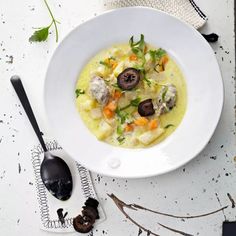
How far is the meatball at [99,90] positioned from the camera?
2253mm

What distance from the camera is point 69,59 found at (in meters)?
2.30

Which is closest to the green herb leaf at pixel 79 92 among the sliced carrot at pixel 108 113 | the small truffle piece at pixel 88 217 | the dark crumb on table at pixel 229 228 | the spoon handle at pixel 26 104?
the sliced carrot at pixel 108 113

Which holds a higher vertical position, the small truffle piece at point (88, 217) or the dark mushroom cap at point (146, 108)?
Answer: the dark mushroom cap at point (146, 108)

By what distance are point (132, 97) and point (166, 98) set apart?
15cm

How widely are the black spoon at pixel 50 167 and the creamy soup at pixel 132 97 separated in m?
0.22

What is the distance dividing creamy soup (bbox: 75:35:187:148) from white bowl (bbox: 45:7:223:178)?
3 cm

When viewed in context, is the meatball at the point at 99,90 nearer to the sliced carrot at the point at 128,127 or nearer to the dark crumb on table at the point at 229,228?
the sliced carrot at the point at 128,127

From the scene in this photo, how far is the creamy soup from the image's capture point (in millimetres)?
2264

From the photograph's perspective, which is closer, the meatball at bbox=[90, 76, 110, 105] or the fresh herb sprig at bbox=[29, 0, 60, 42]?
the meatball at bbox=[90, 76, 110, 105]

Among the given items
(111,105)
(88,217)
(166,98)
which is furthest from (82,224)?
(166,98)

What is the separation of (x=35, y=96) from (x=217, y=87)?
79cm

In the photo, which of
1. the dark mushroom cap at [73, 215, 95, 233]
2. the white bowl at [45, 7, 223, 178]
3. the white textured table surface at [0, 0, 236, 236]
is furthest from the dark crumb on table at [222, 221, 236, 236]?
the dark mushroom cap at [73, 215, 95, 233]

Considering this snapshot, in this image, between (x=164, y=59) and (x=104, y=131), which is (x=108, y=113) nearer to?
(x=104, y=131)

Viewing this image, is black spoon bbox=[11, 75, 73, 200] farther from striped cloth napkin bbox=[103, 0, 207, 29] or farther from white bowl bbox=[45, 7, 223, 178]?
striped cloth napkin bbox=[103, 0, 207, 29]
